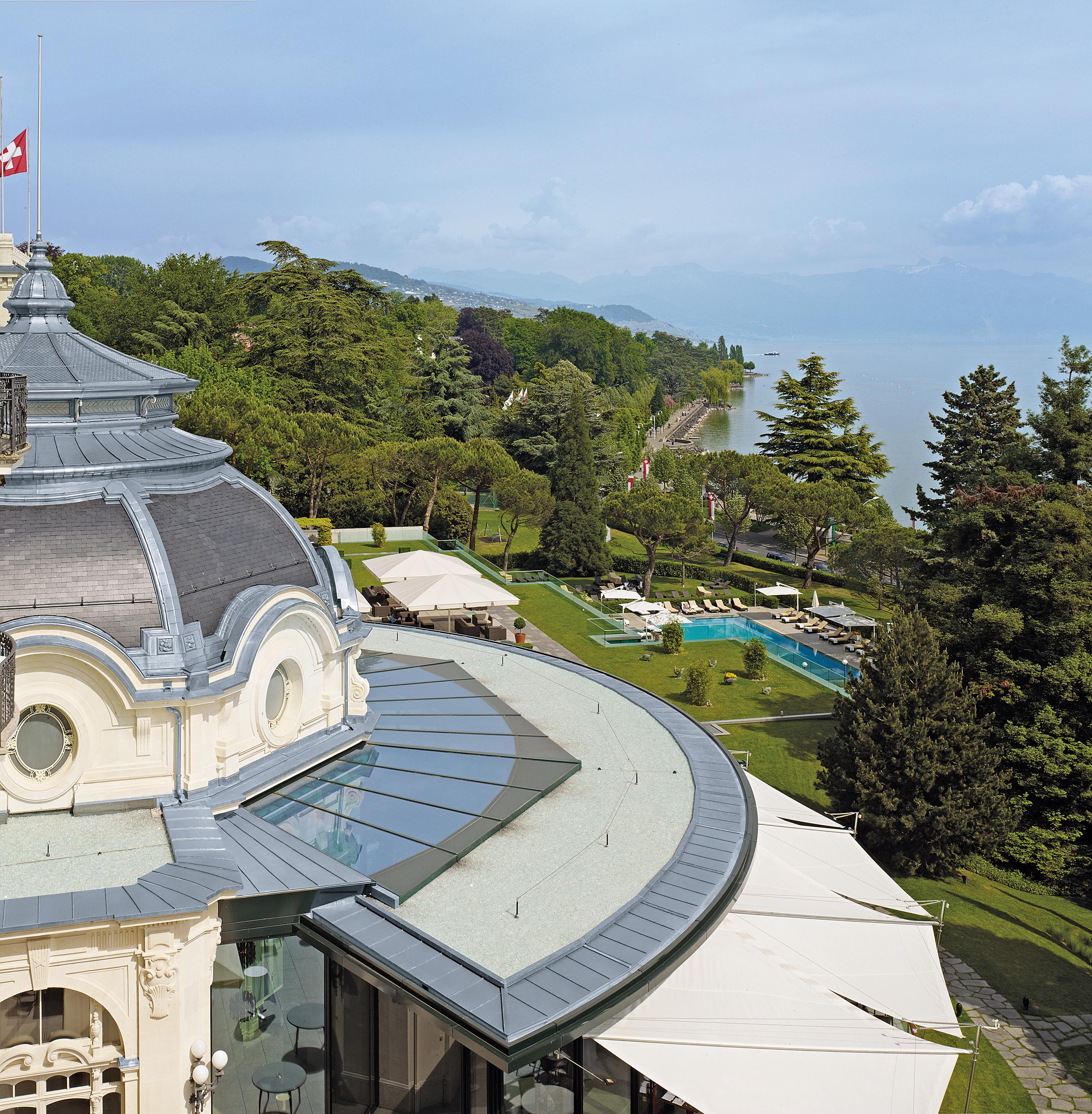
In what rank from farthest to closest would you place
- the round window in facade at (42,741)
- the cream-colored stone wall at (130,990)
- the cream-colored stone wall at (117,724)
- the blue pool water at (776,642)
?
the blue pool water at (776,642) < the round window in facade at (42,741) < the cream-colored stone wall at (117,724) < the cream-colored stone wall at (130,990)

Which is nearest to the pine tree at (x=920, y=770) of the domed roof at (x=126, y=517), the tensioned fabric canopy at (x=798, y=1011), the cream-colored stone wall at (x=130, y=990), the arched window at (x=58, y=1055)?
the tensioned fabric canopy at (x=798, y=1011)

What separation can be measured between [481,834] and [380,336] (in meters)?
96.9

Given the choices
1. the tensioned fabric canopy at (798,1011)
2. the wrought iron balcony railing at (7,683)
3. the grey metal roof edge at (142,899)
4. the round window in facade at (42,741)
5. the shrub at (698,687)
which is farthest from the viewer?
the shrub at (698,687)

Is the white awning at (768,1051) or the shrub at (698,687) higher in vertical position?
the white awning at (768,1051)

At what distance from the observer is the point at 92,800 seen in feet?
58.0

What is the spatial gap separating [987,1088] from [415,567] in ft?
109

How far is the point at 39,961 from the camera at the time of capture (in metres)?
14.3

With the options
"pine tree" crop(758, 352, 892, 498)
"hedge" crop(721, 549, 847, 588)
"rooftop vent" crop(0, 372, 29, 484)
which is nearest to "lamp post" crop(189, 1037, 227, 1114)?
"rooftop vent" crop(0, 372, 29, 484)

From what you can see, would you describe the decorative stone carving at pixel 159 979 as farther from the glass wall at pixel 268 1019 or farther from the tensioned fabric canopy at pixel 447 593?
the tensioned fabric canopy at pixel 447 593

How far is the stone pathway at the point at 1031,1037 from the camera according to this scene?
71.2 feet

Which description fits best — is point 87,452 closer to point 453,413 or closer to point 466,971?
point 466,971

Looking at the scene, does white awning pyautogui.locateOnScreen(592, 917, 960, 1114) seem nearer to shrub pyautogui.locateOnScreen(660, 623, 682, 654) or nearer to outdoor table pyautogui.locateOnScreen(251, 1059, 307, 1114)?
outdoor table pyautogui.locateOnScreen(251, 1059, 307, 1114)

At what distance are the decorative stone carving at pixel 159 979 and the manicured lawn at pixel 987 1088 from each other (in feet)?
46.2

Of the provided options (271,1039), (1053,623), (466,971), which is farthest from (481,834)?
(1053,623)
